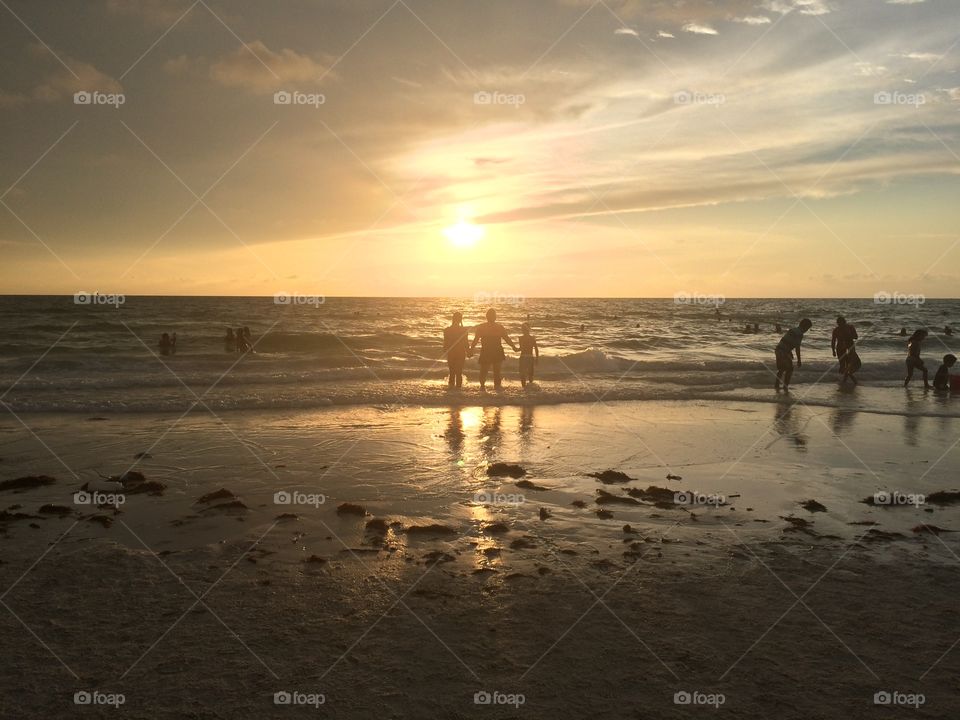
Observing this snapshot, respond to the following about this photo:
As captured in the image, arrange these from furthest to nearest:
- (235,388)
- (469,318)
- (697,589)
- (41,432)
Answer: (469,318), (235,388), (41,432), (697,589)

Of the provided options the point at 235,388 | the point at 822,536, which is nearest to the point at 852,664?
the point at 822,536

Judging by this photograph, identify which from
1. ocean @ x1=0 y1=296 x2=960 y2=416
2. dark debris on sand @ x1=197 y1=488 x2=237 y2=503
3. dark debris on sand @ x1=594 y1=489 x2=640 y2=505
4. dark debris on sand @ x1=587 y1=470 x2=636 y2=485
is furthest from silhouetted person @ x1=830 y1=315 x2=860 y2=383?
dark debris on sand @ x1=197 y1=488 x2=237 y2=503

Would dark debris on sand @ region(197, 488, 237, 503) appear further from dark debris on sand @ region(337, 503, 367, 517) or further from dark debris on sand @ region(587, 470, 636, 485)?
dark debris on sand @ region(587, 470, 636, 485)

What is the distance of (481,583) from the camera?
19.6 feet

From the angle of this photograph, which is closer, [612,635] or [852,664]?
[852,664]

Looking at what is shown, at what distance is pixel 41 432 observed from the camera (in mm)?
13570

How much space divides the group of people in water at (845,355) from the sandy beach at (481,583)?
9.30 m

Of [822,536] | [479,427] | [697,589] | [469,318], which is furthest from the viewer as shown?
[469,318]

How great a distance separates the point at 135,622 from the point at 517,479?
576cm

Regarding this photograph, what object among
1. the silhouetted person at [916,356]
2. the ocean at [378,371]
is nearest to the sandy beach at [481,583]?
the ocean at [378,371]

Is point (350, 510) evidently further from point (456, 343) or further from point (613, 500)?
point (456, 343)

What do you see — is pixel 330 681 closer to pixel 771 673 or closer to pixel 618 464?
pixel 771 673

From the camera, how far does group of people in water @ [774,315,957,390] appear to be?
20.7 metres

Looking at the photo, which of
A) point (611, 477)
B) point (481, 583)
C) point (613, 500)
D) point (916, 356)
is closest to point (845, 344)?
point (916, 356)
